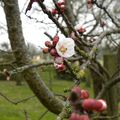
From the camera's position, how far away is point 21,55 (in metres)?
2.93

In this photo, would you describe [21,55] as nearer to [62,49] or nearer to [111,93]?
[111,93]

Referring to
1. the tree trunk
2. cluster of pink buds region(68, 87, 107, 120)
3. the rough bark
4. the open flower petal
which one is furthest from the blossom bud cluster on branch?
the tree trunk

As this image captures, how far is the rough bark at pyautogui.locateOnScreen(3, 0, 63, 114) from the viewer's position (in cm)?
280

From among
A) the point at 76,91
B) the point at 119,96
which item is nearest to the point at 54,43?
the point at 76,91

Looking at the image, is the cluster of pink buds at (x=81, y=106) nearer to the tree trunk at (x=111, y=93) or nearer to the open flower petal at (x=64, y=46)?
the open flower petal at (x=64, y=46)

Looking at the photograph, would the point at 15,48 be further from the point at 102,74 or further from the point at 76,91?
the point at 76,91

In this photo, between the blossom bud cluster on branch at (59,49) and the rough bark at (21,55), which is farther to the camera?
the rough bark at (21,55)

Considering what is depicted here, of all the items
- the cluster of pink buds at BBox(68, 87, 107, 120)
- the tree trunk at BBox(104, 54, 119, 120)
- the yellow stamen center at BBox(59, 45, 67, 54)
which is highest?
the yellow stamen center at BBox(59, 45, 67, 54)

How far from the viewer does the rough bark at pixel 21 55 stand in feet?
9.20

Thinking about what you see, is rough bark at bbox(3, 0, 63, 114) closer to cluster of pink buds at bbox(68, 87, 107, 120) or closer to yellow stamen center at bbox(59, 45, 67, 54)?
yellow stamen center at bbox(59, 45, 67, 54)

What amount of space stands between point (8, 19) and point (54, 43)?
1560 mm

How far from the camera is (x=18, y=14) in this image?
2.82 m

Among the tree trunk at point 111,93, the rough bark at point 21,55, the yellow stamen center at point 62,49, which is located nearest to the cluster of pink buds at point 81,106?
the yellow stamen center at point 62,49

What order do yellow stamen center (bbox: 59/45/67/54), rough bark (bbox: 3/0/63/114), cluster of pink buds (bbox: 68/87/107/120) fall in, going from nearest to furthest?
cluster of pink buds (bbox: 68/87/107/120) → yellow stamen center (bbox: 59/45/67/54) → rough bark (bbox: 3/0/63/114)
